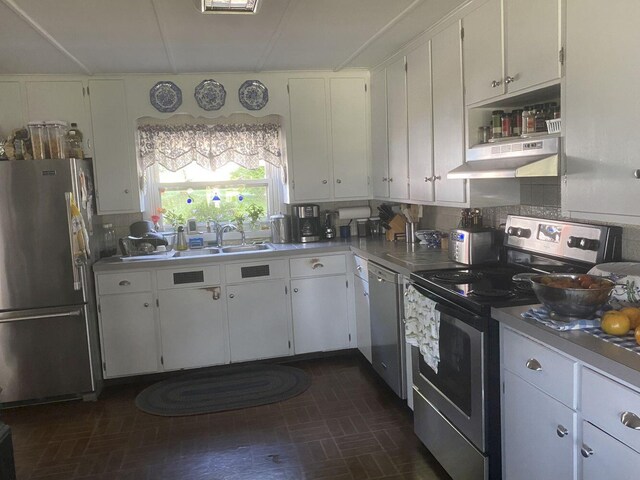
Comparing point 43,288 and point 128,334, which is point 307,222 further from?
point 43,288

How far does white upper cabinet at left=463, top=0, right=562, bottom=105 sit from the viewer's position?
225 cm

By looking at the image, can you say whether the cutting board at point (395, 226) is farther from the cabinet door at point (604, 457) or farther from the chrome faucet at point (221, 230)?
the cabinet door at point (604, 457)

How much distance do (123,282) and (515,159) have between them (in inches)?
114

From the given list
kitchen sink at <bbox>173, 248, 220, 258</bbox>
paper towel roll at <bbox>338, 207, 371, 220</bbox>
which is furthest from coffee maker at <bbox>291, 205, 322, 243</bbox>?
kitchen sink at <bbox>173, 248, 220, 258</bbox>

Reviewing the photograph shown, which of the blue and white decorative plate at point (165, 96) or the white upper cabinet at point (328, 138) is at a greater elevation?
the blue and white decorative plate at point (165, 96)

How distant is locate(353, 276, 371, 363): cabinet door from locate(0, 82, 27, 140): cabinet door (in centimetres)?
286

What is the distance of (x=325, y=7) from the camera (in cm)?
287

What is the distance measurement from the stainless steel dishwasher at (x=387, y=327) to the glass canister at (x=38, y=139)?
246 cm

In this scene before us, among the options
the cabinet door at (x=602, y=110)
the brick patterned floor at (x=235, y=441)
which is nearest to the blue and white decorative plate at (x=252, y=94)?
the brick patterned floor at (x=235, y=441)

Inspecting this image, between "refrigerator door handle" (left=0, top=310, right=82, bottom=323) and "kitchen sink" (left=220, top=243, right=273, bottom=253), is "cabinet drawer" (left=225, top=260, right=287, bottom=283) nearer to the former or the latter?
"kitchen sink" (left=220, top=243, right=273, bottom=253)

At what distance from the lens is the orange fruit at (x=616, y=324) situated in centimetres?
173

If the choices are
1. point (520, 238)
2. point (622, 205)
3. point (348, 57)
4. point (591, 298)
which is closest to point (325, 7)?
point (348, 57)

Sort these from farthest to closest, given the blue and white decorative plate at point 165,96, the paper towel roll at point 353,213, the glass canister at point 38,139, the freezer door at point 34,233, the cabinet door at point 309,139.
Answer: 1. the paper towel roll at point 353,213
2. the cabinet door at point 309,139
3. the blue and white decorative plate at point 165,96
4. the glass canister at point 38,139
5. the freezer door at point 34,233

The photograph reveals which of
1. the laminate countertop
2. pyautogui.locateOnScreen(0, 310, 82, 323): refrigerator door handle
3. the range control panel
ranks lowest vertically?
pyautogui.locateOnScreen(0, 310, 82, 323): refrigerator door handle
